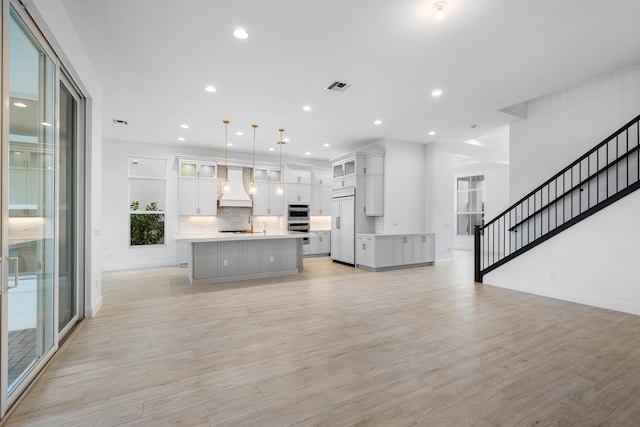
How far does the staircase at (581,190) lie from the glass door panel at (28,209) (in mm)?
5747

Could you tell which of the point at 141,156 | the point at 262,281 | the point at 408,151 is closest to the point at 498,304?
the point at 262,281

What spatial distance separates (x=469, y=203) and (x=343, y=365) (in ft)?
35.7

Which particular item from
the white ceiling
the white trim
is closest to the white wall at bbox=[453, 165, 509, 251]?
the white ceiling

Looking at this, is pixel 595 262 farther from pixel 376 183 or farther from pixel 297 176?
pixel 297 176

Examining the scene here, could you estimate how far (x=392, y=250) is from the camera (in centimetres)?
720

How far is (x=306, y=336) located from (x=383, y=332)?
2.81 feet

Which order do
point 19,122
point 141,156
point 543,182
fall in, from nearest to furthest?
1. point 19,122
2. point 543,182
3. point 141,156

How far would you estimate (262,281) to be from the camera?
19.1ft

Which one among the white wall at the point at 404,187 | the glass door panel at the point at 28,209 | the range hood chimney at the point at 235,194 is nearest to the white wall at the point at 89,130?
the glass door panel at the point at 28,209

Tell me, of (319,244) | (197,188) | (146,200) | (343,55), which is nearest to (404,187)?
(319,244)

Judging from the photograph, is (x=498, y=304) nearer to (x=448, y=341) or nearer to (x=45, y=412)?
(x=448, y=341)

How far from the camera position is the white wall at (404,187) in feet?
24.9

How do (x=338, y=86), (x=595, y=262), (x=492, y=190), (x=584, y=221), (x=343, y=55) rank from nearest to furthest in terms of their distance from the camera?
1. (x=343, y=55)
2. (x=595, y=262)
3. (x=584, y=221)
4. (x=338, y=86)
5. (x=492, y=190)

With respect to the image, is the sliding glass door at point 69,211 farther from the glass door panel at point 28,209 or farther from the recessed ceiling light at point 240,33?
the recessed ceiling light at point 240,33
